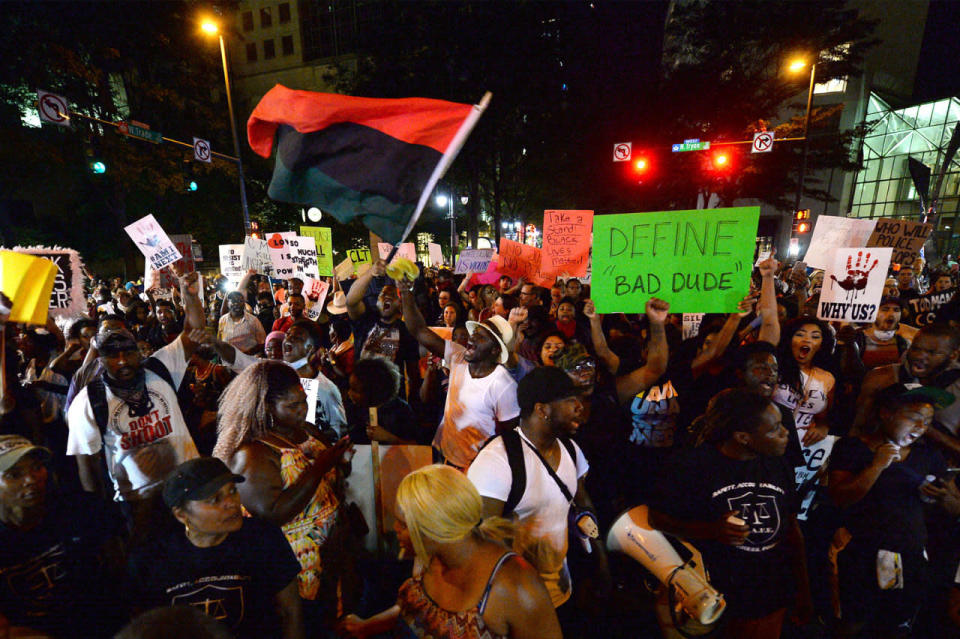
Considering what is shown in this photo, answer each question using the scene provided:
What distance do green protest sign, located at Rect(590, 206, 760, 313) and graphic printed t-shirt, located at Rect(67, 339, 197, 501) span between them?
345 cm

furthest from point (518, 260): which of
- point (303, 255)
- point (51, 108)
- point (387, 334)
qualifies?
point (51, 108)

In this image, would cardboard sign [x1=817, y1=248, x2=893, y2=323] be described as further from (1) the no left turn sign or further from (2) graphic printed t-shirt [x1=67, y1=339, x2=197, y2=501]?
(1) the no left turn sign

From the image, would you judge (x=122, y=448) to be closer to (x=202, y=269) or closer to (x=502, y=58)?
(x=502, y=58)

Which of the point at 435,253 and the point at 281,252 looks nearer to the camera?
the point at 281,252

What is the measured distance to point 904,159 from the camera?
32250mm

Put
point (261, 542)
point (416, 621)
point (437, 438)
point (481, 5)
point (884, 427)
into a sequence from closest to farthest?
point (416, 621)
point (261, 542)
point (884, 427)
point (437, 438)
point (481, 5)

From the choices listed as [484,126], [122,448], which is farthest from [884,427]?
[484,126]

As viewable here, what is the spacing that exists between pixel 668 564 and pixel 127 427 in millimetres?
3545

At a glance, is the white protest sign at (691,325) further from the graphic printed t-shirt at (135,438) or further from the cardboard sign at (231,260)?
the cardboard sign at (231,260)

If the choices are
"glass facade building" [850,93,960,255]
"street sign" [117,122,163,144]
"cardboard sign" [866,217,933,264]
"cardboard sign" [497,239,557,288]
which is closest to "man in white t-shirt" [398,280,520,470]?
"cardboard sign" [497,239,557,288]

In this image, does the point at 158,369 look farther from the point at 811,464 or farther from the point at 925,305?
the point at 925,305

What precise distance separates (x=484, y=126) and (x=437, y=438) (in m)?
19.2

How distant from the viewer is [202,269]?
1013 inches

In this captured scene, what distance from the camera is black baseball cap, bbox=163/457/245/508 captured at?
1.75 meters
